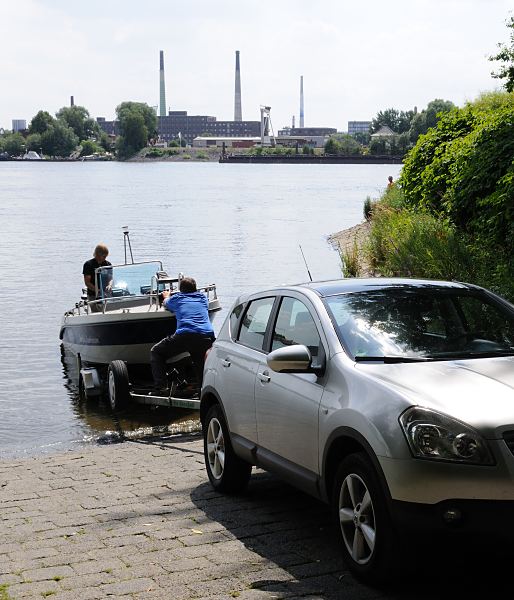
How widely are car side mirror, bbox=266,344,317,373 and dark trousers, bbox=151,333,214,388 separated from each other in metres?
7.39

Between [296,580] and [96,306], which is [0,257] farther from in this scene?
[296,580]

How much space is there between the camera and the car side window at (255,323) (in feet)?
24.1

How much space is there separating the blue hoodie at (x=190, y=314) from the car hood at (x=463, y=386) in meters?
7.83

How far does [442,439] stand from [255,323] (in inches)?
105

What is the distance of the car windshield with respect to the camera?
20.2 ft

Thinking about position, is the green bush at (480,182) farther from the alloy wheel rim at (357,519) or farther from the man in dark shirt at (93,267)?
the alloy wheel rim at (357,519)

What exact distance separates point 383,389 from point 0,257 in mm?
42876

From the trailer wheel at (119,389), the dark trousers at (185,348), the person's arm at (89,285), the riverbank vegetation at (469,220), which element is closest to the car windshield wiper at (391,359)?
the riverbank vegetation at (469,220)

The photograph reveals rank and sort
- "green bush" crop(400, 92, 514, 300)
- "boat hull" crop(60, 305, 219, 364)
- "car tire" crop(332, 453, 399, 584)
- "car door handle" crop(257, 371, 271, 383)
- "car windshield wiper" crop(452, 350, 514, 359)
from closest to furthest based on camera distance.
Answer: "car tire" crop(332, 453, 399, 584)
"car windshield wiper" crop(452, 350, 514, 359)
"car door handle" crop(257, 371, 271, 383)
"green bush" crop(400, 92, 514, 300)
"boat hull" crop(60, 305, 219, 364)

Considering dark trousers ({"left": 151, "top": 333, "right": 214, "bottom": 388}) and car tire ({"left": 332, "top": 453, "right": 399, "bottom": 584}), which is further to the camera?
dark trousers ({"left": 151, "top": 333, "right": 214, "bottom": 388})

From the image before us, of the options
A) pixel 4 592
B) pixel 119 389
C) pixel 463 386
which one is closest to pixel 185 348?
pixel 119 389

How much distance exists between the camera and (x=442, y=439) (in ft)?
16.7

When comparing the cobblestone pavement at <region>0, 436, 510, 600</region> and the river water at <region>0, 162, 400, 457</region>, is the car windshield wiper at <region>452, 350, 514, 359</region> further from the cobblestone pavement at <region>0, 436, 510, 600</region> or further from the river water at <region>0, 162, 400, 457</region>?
the river water at <region>0, 162, 400, 457</region>

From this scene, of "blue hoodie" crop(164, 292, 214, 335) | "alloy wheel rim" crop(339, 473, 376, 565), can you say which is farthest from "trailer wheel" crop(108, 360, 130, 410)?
"alloy wheel rim" crop(339, 473, 376, 565)
